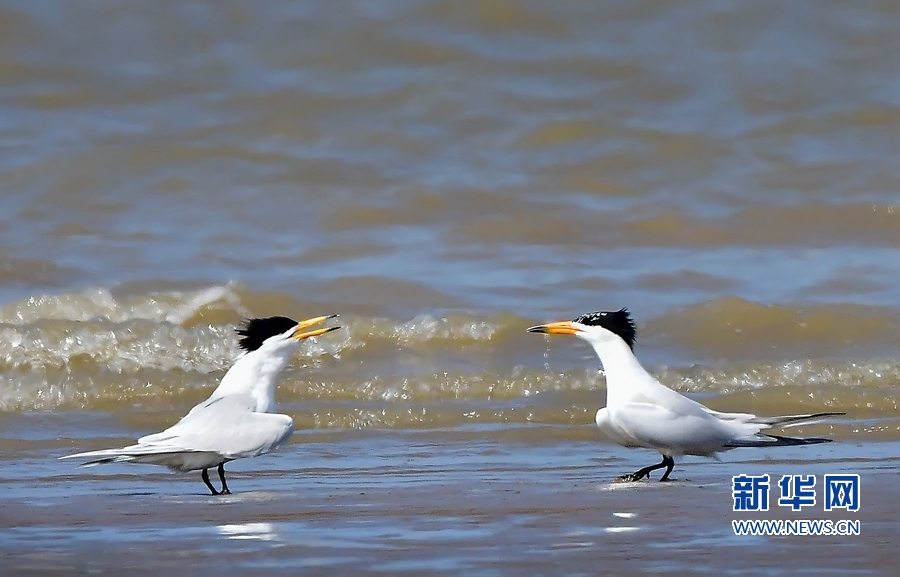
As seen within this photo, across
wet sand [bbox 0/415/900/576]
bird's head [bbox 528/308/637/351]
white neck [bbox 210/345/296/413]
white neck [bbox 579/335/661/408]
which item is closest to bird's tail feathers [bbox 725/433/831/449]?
wet sand [bbox 0/415/900/576]

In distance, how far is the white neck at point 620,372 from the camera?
513cm

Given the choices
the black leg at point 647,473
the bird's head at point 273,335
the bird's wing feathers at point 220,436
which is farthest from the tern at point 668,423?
the bird's wing feathers at point 220,436

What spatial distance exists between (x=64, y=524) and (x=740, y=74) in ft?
33.5

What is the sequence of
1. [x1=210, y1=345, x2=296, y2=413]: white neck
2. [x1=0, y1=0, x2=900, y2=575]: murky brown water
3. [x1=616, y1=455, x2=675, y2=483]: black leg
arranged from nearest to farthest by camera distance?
[x1=0, y1=0, x2=900, y2=575]: murky brown water, [x1=616, y1=455, x2=675, y2=483]: black leg, [x1=210, y1=345, x2=296, y2=413]: white neck

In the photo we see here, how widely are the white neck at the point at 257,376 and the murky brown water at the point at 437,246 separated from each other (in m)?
0.33

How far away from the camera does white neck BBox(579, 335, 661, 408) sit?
5129 mm

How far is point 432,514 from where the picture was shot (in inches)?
173

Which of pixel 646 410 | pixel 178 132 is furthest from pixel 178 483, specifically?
pixel 178 132

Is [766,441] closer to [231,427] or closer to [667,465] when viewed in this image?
[667,465]

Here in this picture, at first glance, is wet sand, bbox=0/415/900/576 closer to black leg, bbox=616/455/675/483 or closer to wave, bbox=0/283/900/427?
black leg, bbox=616/455/675/483

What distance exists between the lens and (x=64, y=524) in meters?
4.28

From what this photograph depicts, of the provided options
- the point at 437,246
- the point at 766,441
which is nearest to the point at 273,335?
the point at 766,441

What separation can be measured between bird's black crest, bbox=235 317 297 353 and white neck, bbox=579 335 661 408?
111 centimetres

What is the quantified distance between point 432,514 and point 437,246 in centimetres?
575
